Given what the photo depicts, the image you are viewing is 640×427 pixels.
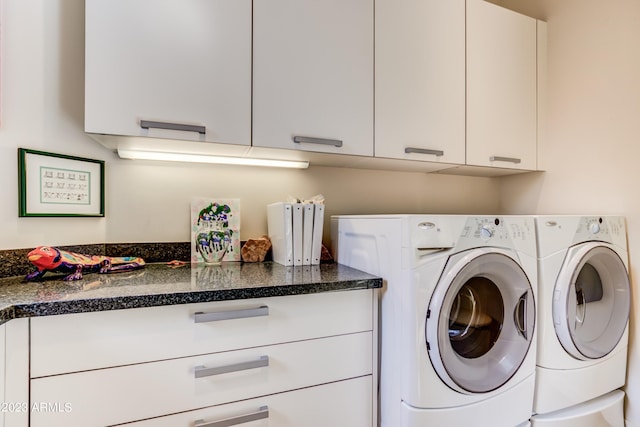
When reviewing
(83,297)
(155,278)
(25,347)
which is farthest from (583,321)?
(25,347)

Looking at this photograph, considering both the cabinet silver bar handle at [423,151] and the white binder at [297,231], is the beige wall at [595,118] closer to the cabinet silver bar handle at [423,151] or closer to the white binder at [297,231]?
the cabinet silver bar handle at [423,151]

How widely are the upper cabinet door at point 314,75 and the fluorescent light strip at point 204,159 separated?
0.29m

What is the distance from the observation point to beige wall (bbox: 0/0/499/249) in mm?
1125

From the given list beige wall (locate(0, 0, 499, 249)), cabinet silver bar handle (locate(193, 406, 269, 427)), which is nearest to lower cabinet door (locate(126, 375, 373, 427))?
cabinet silver bar handle (locate(193, 406, 269, 427))

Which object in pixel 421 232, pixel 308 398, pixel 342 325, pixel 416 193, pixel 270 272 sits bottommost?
pixel 308 398

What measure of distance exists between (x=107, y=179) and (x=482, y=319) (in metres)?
1.68

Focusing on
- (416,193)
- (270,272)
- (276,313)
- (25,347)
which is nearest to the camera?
(25,347)

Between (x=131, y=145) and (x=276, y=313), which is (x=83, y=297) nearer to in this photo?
(x=276, y=313)

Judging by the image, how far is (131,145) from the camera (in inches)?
49.2

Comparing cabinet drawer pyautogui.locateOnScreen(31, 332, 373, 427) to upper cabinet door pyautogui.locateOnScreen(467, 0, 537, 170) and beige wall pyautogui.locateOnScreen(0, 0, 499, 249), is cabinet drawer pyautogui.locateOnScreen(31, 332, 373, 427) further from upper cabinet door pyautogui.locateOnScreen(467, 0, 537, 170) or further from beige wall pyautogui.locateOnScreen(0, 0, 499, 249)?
upper cabinet door pyautogui.locateOnScreen(467, 0, 537, 170)

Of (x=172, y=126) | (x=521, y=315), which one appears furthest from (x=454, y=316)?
(x=172, y=126)

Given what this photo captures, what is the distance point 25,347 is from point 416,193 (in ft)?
6.12

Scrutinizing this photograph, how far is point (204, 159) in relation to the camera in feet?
4.83

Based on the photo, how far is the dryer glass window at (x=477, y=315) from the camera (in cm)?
119
